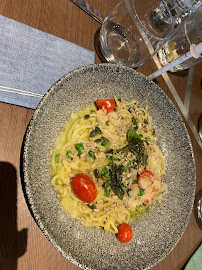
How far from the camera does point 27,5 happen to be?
1.83 meters

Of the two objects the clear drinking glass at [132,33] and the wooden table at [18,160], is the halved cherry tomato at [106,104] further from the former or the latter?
the wooden table at [18,160]

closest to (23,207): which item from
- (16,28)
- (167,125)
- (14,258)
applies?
(14,258)

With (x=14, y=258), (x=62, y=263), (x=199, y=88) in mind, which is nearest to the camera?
(x=14, y=258)

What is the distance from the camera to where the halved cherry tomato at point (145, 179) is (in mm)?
1911

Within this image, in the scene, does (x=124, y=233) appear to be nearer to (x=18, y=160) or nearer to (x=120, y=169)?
(x=120, y=169)

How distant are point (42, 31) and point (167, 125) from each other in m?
1.31

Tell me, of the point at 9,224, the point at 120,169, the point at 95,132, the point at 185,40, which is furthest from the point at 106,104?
the point at 185,40

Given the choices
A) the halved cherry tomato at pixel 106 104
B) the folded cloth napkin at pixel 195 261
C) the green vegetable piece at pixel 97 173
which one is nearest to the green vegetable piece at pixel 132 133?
the halved cherry tomato at pixel 106 104

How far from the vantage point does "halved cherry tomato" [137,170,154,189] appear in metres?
1.91

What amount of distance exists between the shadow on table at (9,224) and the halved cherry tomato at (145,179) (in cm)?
91

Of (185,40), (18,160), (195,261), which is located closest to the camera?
(18,160)

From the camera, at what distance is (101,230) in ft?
5.70

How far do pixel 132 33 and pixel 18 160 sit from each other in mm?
1460

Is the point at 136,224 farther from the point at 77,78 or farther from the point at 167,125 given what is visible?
the point at 77,78
